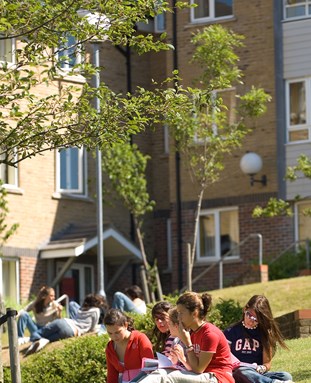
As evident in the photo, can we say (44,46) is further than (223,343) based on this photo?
Yes

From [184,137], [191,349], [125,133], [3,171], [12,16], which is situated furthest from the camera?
[3,171]

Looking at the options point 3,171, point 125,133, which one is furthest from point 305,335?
point 3,171

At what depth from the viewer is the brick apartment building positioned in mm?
37719

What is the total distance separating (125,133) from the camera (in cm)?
1878

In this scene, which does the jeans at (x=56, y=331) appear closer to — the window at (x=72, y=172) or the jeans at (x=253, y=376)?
the jeans at (x=253, y=376)

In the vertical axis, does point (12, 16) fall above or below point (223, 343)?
above

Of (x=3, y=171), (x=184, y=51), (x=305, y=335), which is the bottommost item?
(x=305, y=335)

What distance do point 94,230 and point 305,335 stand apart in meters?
16.2

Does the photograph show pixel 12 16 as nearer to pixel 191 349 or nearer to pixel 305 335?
pixel 191 349

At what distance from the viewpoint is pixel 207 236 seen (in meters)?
39.7

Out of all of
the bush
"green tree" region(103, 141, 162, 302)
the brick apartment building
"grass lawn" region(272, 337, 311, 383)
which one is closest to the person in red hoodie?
"grass lawn" region(272, 337, 311, 383)

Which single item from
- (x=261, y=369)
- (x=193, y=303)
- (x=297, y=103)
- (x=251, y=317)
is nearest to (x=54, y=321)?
(x=251, y=317)

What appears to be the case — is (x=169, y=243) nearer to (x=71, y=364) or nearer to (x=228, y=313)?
(x=228, y=313)

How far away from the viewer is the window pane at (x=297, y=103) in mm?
38406
